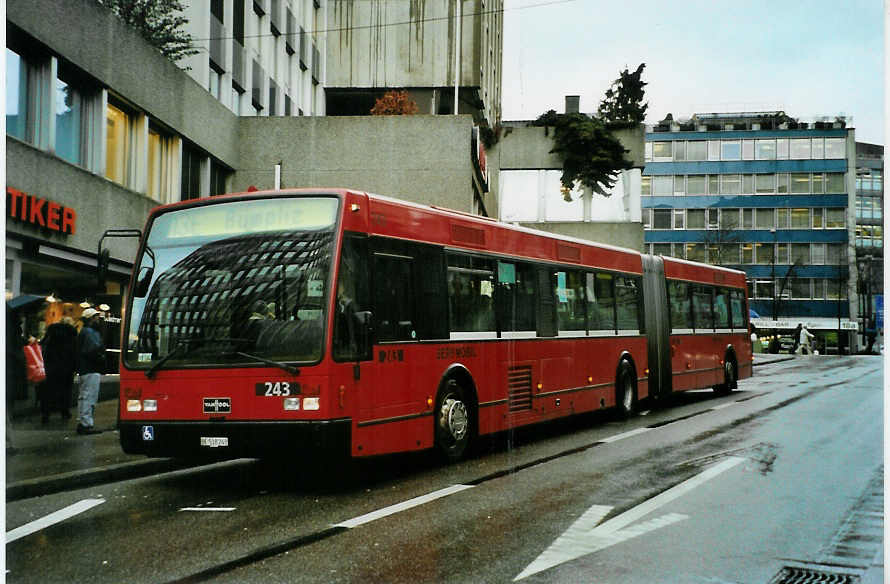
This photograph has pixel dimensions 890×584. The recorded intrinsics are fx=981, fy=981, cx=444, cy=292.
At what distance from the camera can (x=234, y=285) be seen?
890 cm

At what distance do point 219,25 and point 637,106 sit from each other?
→ 614 inches

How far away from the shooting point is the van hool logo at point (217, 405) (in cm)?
883

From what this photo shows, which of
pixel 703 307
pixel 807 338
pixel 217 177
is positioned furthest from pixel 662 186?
pixel 217 177

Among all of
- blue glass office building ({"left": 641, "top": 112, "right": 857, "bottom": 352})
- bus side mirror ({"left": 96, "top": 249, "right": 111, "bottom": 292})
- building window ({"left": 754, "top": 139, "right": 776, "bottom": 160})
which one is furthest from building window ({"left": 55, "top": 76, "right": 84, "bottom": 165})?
building window ({"left": 754, "top": 139, "right": 776, "bottom": 160})

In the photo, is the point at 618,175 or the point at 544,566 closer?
the point at 544,566

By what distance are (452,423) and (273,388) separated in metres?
2.49

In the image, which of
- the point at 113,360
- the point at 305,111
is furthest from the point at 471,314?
the point at 305,111

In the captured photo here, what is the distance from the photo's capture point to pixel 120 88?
17.0m

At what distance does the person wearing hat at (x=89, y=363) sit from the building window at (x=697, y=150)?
329 inches

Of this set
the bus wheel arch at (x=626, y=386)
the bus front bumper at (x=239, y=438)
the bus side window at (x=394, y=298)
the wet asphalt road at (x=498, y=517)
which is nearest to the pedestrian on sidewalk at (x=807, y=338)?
the wet asphalt road at (x=498, y=517)

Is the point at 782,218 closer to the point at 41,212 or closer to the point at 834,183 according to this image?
the point at 834,183

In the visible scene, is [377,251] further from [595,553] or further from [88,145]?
[88,145]

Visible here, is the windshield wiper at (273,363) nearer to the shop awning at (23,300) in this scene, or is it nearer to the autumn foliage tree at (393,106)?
the shop awning at (23,300)

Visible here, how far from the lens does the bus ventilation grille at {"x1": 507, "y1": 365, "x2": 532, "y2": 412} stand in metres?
12.0
